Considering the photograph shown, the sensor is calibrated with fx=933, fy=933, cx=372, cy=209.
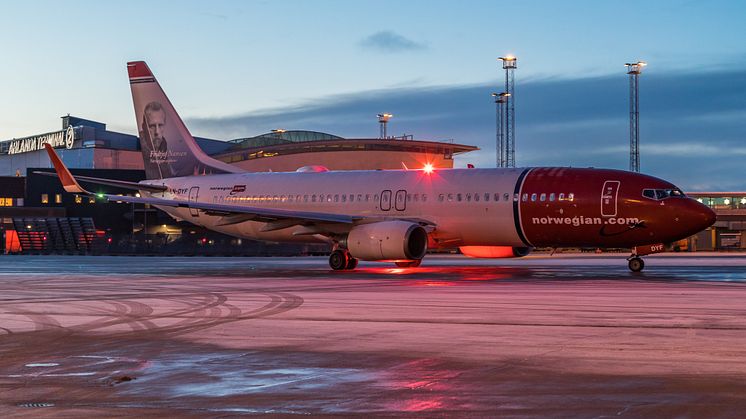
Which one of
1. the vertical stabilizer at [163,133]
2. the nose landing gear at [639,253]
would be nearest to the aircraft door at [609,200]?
the nose landing gear at [639,253]

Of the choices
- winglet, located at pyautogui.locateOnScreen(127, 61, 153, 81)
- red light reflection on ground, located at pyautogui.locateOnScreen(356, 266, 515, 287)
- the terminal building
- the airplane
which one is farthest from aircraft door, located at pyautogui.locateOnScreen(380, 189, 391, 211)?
the terminal building

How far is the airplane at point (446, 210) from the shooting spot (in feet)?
103

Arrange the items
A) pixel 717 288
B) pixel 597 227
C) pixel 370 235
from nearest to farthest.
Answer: pixel 717 288 < pixel 597 227 < pixel 370 235

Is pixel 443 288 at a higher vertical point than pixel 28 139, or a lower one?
lower

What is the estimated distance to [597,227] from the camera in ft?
104

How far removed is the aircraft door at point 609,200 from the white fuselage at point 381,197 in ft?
10.6

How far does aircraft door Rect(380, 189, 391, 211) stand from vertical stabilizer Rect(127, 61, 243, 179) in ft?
34.8

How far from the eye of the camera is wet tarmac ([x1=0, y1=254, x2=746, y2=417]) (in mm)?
9023

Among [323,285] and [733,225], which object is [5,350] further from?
[733,225]

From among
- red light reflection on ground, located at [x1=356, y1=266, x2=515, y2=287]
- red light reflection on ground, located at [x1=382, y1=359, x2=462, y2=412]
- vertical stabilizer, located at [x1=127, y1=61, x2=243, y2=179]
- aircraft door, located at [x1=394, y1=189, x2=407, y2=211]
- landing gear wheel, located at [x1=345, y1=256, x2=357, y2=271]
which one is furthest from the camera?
vertical stabilizer, located at [x1=127, y1=61, x2=243, y2=179]

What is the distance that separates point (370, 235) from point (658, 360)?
73.6ft

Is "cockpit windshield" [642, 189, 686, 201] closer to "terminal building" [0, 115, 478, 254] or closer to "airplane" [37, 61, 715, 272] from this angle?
"airplane" [37, 61, 715, 272]

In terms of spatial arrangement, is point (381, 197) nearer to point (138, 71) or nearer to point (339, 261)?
point (339, 261)

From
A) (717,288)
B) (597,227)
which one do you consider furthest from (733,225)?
(717,288)
